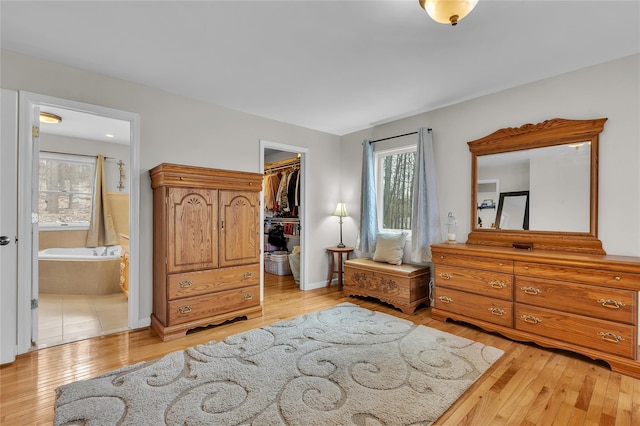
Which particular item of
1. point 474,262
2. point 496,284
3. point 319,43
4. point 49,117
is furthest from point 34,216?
point 496,284

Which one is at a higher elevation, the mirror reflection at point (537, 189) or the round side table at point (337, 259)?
the mirror reflection at point (537, 189)

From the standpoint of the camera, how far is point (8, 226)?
2348mm

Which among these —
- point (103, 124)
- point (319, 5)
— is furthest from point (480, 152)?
point (103, 124)

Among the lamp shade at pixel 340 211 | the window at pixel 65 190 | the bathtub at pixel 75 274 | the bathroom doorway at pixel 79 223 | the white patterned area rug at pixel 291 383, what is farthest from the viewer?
the window at pixel 65 190

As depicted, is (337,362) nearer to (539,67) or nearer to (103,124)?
(539,67)

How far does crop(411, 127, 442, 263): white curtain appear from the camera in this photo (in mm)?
3670

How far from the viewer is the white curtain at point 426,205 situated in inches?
144

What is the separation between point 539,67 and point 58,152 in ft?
22.7

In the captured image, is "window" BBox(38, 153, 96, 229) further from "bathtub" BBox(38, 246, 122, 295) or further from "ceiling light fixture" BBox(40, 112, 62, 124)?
"ceiling light fixture" BBox(40, 112, 62, 124)

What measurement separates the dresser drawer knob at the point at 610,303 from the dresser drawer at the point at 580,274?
0.12 m

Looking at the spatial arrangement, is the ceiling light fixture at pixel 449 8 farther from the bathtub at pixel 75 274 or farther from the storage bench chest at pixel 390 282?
the bathtub at pixel 75 274

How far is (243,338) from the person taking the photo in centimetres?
270

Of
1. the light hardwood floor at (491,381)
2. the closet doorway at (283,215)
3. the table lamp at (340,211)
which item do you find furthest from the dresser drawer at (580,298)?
the closet doorway at (283,215)

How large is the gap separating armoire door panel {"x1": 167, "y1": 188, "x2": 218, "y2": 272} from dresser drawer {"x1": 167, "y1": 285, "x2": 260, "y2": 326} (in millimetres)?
315
